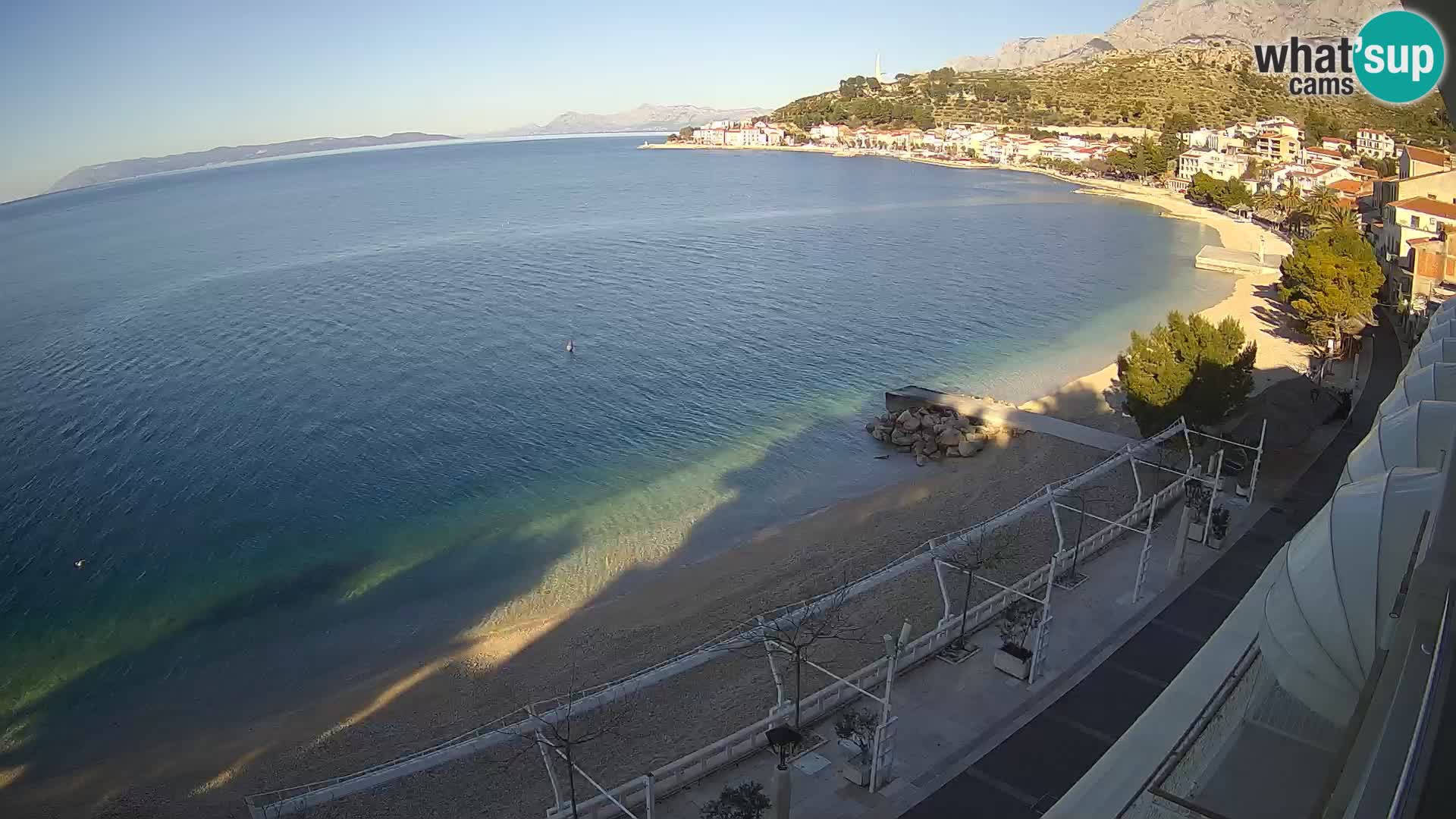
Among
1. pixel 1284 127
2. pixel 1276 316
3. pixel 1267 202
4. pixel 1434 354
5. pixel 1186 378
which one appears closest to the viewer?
pixel 1434 354

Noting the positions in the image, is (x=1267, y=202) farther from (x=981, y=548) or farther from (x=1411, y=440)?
(x=1411, y=440)

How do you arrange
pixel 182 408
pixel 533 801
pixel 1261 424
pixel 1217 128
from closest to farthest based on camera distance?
pixel 533 801
pixel 1261 424
pixel 182 408
pixel 1217 128

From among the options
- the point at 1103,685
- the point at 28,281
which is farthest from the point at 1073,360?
the point at 28,281

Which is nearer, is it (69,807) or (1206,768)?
Result: (1206,768)

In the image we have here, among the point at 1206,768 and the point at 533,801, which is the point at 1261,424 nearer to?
the point at 1206,768

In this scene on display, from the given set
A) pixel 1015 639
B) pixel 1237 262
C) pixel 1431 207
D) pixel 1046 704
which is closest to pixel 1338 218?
pixel 1237 262

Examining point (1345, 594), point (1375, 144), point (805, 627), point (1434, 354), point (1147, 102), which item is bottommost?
point (805, 627)

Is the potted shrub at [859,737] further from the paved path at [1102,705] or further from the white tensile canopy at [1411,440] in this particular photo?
the white tensile canopy at [1411,440]
